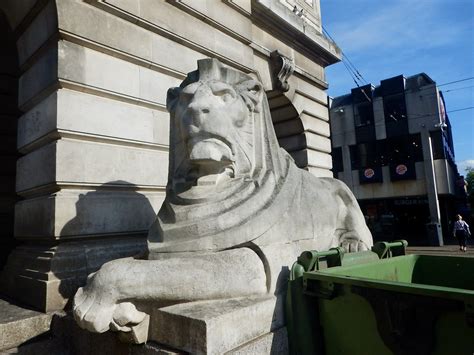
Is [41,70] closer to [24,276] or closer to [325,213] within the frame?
[24,276]

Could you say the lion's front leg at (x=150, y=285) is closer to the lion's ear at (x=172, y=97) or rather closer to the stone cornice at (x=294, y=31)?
the lion's ear at (x=172, y=97)

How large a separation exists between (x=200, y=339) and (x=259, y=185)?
138 centimetres

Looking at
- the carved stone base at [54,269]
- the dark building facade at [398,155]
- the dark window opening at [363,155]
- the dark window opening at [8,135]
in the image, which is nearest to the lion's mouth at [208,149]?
the carved stone base at [54,269]

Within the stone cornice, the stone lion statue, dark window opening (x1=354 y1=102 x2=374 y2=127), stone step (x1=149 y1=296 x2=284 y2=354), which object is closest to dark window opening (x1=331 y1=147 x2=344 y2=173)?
dark window opening (x1=354 y1=102 x2=374 y2=127)

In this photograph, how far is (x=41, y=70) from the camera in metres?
4.69

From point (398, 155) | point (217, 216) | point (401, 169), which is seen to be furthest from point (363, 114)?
point (217, 216)

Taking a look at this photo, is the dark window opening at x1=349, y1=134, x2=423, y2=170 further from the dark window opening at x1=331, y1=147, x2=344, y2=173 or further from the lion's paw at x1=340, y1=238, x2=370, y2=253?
the lion's paw at x1=340, y1=238, x2=370, y2=253

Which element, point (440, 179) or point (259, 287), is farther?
point (440, 179)

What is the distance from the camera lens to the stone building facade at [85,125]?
4207mm

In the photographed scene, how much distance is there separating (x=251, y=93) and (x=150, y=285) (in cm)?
192

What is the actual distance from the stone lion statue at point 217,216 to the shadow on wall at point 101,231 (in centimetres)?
156

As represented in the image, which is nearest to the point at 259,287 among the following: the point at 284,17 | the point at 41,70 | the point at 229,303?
the point at 229,303

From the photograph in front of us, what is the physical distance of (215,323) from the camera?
2172 millimetres

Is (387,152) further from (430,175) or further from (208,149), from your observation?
(208,149)
